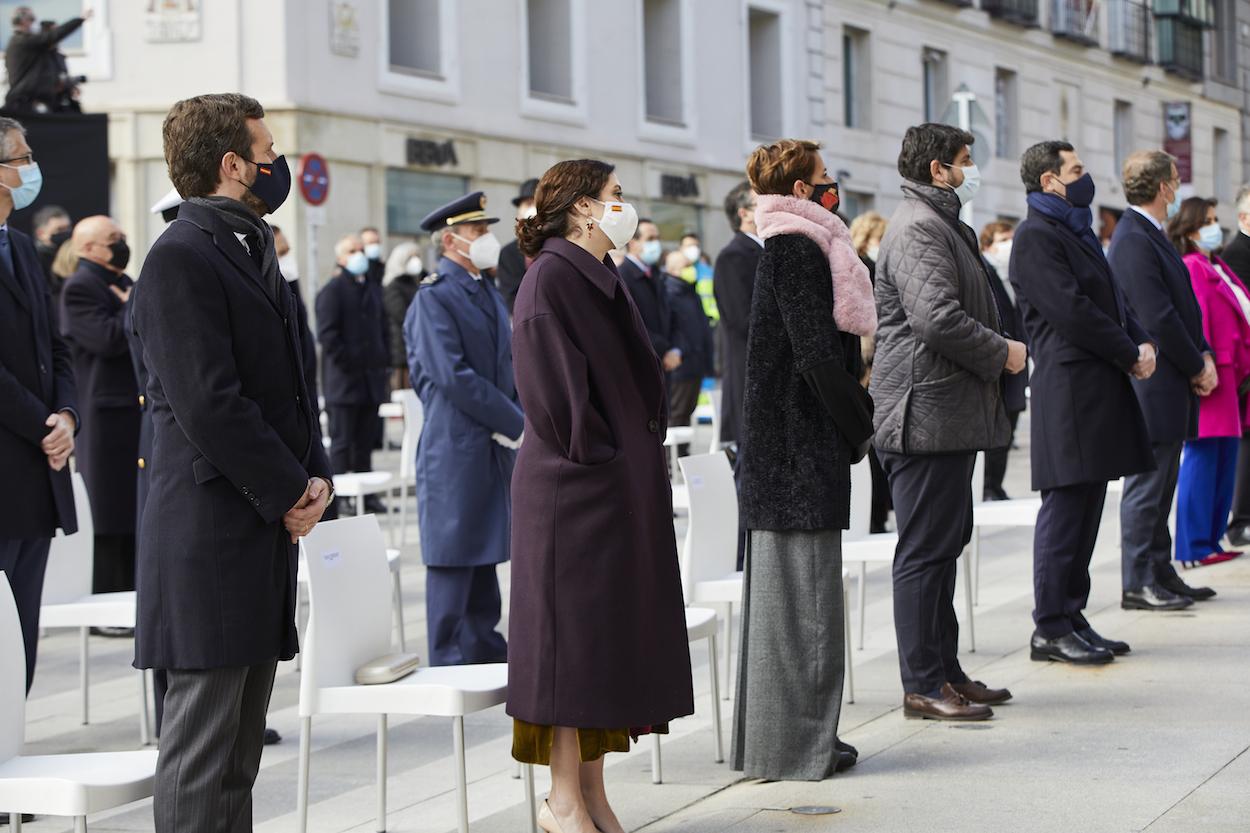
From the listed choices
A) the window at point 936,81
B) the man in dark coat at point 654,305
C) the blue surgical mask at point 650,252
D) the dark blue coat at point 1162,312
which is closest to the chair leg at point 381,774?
the dark blue coat at point 1162,312

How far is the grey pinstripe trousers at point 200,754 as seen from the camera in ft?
14.6

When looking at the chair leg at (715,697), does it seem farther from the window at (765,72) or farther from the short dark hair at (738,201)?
the window at (765,72)

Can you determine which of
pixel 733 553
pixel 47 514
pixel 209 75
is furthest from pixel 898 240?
pixel 209 75

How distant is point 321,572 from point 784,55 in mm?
25401

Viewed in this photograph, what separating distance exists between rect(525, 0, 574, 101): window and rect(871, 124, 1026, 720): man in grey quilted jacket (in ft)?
61.5

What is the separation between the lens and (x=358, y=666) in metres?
5.73

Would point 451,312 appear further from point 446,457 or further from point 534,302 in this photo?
point 534,302

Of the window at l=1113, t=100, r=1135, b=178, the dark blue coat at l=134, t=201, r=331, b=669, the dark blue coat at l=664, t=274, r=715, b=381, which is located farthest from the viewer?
the window at l=1113, t=100, r=1135, b=178

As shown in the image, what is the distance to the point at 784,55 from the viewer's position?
30.0m

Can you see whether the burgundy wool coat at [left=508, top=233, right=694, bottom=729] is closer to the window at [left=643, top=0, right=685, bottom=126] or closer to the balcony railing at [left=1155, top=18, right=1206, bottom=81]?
the window at [left=643, top=0, right=685, bottom=126]

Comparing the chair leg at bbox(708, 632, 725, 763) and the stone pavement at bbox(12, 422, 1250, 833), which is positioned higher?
the chair leg at bbox(708, 632, 725, 763)

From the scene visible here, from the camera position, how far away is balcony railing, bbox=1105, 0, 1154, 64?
41531mm

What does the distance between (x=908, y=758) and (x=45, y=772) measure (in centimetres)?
302

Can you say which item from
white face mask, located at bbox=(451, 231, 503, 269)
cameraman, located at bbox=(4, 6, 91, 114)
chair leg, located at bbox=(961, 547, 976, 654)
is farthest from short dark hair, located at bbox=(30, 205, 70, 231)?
chair leg, located at bbox=(961, 547, 976, 654)
